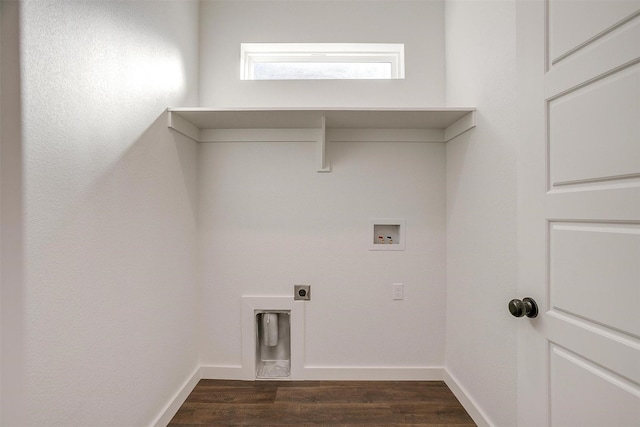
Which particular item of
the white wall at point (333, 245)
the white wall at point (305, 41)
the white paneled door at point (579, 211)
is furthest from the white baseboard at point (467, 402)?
the white wall at point (305, 41)

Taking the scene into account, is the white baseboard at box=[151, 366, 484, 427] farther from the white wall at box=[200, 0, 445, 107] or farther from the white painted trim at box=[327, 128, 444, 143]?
the white wall at box=[200, 0, 445, 107]

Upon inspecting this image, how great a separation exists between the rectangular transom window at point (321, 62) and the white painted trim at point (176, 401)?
6.46 ft

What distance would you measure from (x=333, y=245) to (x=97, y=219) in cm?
131

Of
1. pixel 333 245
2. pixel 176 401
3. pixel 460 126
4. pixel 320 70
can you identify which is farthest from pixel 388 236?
pixel 176 401

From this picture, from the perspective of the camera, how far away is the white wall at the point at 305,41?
2.11 metres

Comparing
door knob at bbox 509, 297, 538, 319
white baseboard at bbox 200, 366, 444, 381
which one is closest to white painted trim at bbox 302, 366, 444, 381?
white baseboard at bbox 200, 366, 444, 381

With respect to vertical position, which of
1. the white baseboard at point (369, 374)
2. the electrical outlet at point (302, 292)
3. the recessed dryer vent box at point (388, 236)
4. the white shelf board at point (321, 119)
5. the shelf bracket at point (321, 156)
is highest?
the white shelf board at point (321, 119)

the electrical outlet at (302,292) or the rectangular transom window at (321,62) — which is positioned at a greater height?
the rectangular transom window at (321,62)

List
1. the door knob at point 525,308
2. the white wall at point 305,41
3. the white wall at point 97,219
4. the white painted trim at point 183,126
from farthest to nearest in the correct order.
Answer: the white wall at point 305,41, the white painted trim at point 183,126, the door knob at point 525,308, the white wall at point 97,219

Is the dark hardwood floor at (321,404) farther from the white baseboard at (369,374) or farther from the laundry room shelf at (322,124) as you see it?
the laundry room shelf at (322,124)

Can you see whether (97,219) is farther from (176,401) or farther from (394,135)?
(394,135)

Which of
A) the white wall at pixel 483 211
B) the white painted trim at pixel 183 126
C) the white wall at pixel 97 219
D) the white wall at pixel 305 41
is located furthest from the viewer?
the white wall at pixel 305 41

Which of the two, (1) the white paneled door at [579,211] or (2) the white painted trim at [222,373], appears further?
(2) the white painted trim at [222,373]

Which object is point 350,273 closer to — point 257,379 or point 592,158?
point 257,379
